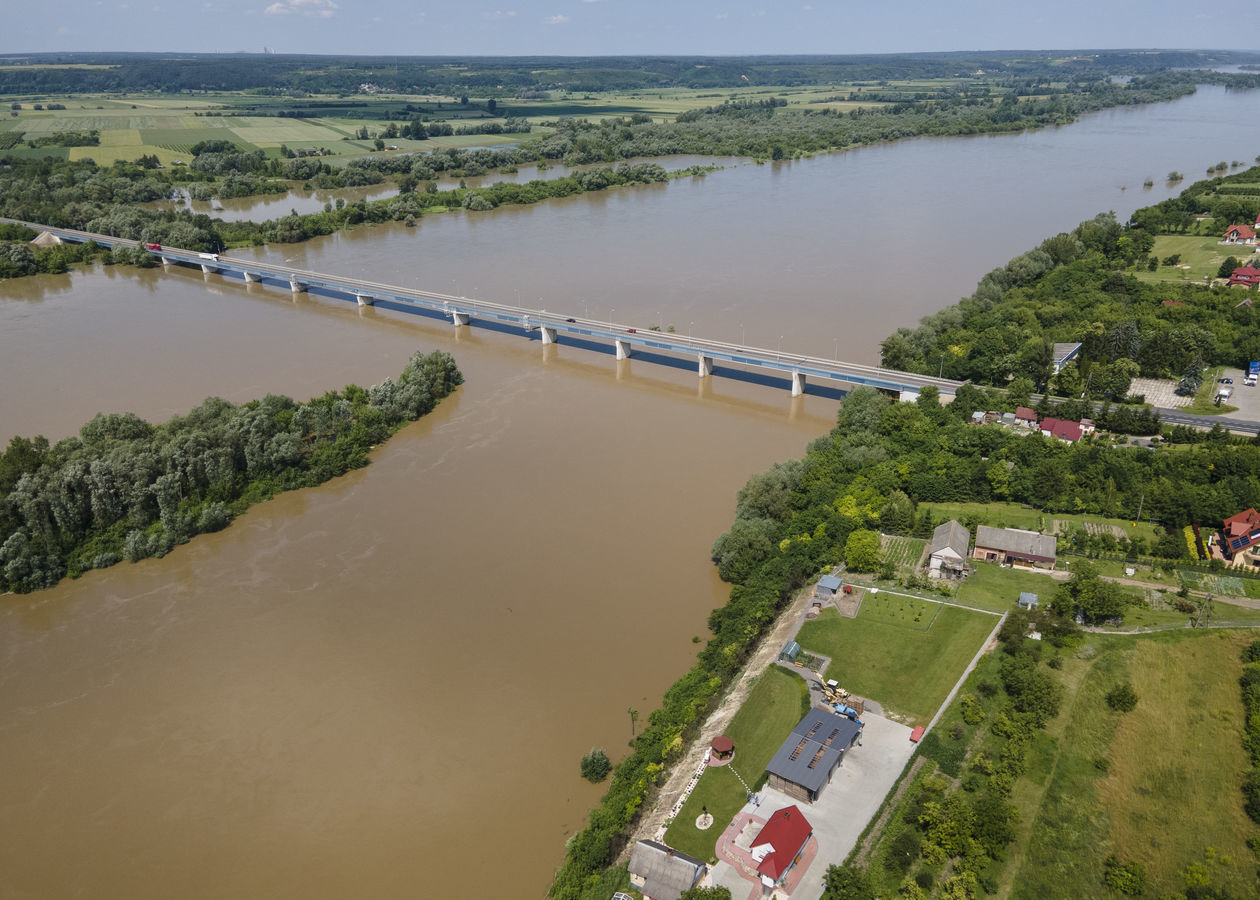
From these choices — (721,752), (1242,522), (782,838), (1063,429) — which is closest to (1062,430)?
(1063,429)

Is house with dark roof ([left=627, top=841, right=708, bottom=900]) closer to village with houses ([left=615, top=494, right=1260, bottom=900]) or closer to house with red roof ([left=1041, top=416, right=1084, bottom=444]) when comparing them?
village with houses ([left=615, top=494, right=1260, bottom=900])

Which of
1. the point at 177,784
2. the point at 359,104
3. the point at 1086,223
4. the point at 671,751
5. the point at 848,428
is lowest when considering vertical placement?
the point at 177,784

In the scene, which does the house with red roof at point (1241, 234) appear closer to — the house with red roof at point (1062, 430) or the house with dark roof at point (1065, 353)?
the house with dark roof at point (1065, 353)

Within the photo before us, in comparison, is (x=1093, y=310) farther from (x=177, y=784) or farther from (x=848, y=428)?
(x=177, y=784)

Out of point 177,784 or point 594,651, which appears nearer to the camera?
point 177,784

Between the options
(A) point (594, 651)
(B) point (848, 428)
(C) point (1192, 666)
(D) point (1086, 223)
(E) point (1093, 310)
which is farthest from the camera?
(D) point (1086, 223)

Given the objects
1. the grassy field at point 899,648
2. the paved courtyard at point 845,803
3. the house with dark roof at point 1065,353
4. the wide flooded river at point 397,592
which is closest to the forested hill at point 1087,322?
the house with dark roof at point 1065,353

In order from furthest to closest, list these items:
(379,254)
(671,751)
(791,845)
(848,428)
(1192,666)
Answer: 1. (379,254)
2. (848,428)
3. (1192,666)
4. (671,751)
5. (791,845)

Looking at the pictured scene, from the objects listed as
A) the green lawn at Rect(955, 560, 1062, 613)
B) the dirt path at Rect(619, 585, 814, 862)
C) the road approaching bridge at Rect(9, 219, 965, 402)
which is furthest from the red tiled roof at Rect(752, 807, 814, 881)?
the road approaching bridge at Rect(9, 219, 965, 402)

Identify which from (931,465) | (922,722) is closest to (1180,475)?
(931,465)
